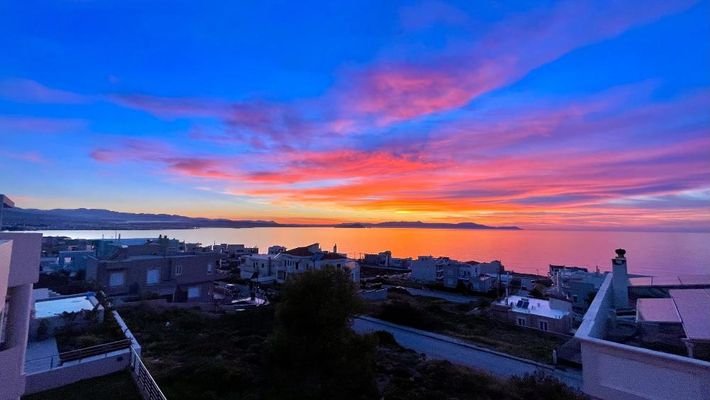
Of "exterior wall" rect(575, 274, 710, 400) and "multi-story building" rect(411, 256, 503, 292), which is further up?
"exterior wall" rect(575, 274, 710, 400)

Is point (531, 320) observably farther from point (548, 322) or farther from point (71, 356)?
point (71, 356)

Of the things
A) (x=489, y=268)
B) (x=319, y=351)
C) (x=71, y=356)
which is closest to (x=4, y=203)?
(x=71, y=356)

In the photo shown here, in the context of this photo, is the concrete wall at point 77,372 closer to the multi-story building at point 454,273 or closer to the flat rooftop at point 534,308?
the flat rooftop at point 534,308

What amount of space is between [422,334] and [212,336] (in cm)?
1201

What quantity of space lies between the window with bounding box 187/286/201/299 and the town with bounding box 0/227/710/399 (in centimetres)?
7

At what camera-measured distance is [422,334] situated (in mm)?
22578

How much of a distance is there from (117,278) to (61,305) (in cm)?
831

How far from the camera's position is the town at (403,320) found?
17.0ft

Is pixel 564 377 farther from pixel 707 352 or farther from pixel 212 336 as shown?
pixel 212 336

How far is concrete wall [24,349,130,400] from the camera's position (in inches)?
394

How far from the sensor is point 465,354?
1866 cm

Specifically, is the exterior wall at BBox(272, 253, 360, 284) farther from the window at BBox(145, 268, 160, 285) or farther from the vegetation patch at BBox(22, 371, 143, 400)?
the vegetation patch at BBox(22, 371, 143, 400)

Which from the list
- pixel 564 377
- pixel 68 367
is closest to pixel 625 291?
pixel 564 377

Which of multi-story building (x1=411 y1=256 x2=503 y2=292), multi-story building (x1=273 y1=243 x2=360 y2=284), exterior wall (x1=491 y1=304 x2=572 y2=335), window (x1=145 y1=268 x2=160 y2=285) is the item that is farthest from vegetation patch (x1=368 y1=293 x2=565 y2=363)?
multi-story building (x1=411 y1=256 x2=503 y2=292)
